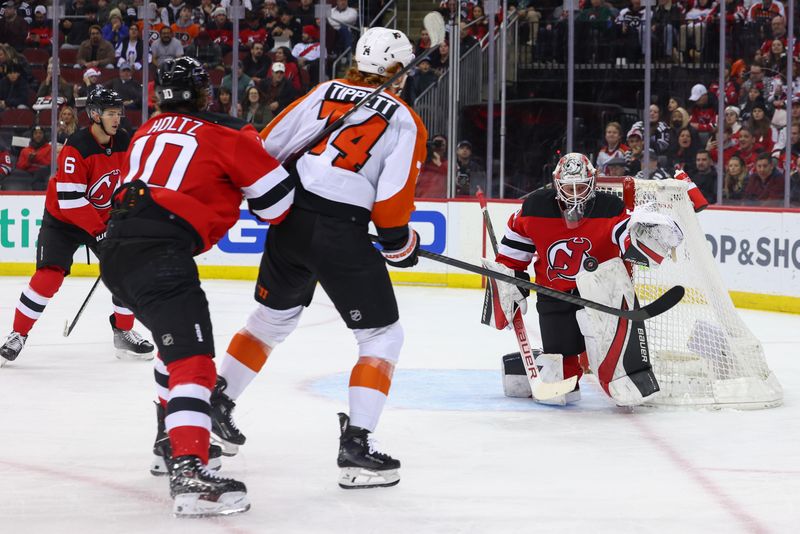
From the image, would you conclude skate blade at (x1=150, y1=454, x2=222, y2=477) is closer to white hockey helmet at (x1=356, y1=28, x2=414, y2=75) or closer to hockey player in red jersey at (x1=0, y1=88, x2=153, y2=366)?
white hockey helmet at (x1=356, y1=28, x2=414, y2=75)

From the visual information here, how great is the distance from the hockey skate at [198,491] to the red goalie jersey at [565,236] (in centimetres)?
171

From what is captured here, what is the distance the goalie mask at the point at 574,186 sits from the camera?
3824mm

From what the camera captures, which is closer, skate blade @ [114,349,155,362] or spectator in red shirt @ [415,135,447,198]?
skate blade @ [114,349,155,362]

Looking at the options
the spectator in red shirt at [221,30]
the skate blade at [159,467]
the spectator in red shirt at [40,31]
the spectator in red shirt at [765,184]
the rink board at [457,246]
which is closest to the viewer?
the skate blade at [159,467]

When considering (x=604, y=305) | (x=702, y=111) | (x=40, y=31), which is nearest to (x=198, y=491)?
(x=604, y=305)

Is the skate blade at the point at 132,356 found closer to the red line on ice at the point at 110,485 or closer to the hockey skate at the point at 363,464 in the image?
the red line on ice at the point at 110,485

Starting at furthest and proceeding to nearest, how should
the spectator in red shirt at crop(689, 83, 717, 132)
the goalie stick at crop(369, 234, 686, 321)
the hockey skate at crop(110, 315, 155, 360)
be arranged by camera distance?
the spectator in red shirt at crop(689, 83, 717, 132)
the hockey skate at crop(110, 315, 155, 360)
the goalie stick at crop(369, 234, 686, 321)

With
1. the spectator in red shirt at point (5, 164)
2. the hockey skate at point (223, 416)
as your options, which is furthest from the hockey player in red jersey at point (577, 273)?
the spectator in red shirt at point (5, 164)

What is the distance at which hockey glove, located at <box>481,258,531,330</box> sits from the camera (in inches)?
154

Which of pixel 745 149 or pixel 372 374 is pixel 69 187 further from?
pixel 745 149

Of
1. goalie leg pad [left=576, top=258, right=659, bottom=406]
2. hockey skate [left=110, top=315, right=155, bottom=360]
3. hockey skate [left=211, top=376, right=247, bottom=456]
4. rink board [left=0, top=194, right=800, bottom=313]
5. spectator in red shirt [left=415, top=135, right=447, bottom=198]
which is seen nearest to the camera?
hockey skate [left=211, top=376, right=247, bottom=456]

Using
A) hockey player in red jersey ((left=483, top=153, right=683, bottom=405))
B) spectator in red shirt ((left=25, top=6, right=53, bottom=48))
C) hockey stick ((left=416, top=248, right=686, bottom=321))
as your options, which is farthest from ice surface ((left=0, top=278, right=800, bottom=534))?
spectator in red shirt ((left=25, top=6, right=53, bottom=48))

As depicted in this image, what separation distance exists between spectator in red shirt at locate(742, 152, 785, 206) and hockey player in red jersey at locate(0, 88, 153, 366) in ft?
14.1

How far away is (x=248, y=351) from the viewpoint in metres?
3.02
